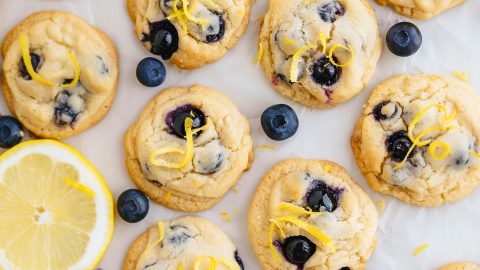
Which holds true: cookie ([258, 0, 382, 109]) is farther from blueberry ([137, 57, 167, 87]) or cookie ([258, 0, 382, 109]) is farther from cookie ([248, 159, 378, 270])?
blueberry ([137, 57, 167, 87])

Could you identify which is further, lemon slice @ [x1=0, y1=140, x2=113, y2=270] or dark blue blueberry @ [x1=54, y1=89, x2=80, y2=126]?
dark blue blueberry @ [x1=54, y1=89, x2=80, y2=126]

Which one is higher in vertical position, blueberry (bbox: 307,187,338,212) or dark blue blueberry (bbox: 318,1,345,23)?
dark blue blueberry (bbox: 318,1,345,23)

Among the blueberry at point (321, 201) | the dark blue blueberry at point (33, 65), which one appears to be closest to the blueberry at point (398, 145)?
the blueberry at point (321, 201)

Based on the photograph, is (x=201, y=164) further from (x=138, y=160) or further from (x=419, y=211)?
(x=419, y=211)

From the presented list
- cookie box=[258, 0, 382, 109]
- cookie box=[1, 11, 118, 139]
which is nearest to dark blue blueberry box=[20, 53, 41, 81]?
cookie box=[1, 11, 118, 139]

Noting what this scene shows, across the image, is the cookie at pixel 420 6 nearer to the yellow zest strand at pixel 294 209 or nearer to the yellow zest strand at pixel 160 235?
the yellow zest strand at pixel 294 209

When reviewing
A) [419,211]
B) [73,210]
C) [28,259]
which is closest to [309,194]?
[419,211]
